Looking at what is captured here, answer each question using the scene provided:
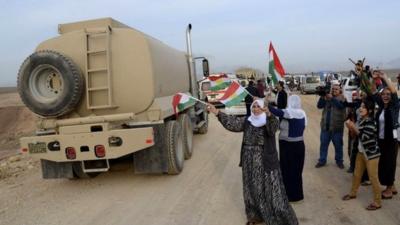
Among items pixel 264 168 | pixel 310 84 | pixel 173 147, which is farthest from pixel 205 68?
pixel 310 84

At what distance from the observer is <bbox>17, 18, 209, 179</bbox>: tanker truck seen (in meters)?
6.82

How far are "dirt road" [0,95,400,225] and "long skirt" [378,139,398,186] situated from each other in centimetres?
30

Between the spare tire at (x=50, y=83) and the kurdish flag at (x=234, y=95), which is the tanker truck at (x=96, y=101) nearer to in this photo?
the spare tire at (x=50, y=83)

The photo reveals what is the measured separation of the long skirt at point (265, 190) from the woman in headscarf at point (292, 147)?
92 centimetres

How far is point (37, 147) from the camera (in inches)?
273

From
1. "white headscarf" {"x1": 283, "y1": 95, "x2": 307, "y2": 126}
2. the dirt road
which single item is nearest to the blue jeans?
the dirt road

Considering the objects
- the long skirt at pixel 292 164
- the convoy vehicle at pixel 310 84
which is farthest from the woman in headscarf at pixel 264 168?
the convoy vehicle at pixel 310 84

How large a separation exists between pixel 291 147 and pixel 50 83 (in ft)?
14.0

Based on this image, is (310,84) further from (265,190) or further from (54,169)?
(265,190)

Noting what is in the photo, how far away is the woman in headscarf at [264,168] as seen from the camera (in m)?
4.94

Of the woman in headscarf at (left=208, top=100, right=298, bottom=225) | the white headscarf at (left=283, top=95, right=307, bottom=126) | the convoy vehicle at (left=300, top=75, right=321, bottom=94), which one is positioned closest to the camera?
the woman in headscarf at (left=208, top=100, right=298, bottom=225)

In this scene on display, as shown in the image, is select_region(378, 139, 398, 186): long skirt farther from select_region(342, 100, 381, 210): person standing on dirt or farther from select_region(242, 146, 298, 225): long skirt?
select_region(242, 146, 298, 225): long skirt

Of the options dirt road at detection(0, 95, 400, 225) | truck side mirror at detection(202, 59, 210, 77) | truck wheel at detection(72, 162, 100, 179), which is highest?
truck side mirror at detection(202, 59, 210, 77)

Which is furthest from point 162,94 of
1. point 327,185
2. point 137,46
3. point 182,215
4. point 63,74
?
point 327,185
